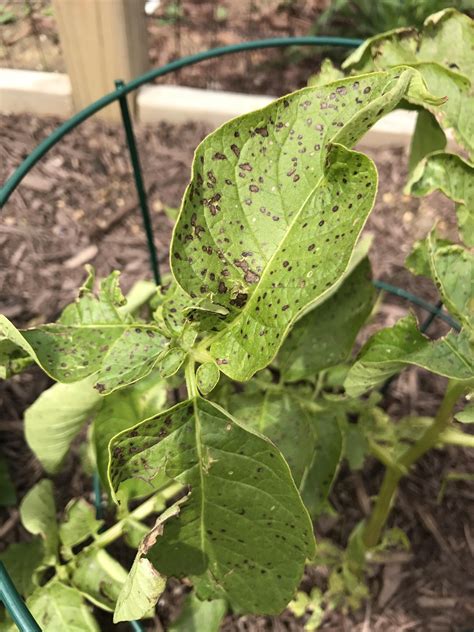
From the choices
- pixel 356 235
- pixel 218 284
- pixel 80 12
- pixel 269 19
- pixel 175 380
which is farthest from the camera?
pixel 269 19

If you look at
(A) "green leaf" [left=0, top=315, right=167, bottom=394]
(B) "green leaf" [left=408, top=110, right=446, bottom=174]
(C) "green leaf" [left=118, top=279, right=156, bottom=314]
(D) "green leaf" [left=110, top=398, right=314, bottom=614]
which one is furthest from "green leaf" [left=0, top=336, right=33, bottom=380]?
(B) "green leaf" [left=408, top=110, right=446, bottom=174]

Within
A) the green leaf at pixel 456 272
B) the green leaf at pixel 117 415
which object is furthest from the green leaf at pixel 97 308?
the green leaf at pixel 456 272

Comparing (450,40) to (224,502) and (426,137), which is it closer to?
(426,137)

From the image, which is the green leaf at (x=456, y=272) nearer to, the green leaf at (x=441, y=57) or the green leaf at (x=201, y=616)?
the green leaf at (x=441, y=57)

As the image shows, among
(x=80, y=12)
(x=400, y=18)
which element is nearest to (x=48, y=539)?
(x=80, y=12)

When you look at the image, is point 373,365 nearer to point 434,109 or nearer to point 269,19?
point 434,109

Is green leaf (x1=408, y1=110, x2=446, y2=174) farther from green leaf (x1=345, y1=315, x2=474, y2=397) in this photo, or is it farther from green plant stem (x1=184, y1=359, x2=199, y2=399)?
green plant stem (x1=184, y1=359, x2=199, y2=399)
